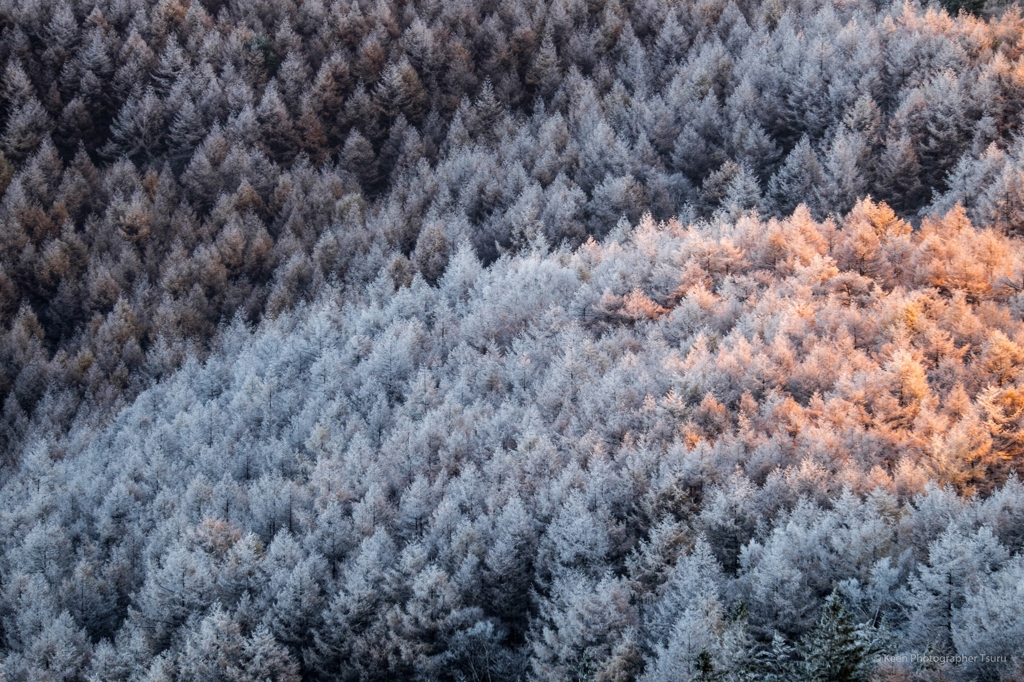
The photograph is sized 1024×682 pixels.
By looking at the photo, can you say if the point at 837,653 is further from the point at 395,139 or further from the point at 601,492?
the point at 395,139

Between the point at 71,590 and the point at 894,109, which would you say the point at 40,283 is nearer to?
the point at 71,590

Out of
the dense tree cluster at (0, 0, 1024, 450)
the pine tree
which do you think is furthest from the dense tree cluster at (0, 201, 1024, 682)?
the dense tree cluster at (0, 0, 1024, 450)

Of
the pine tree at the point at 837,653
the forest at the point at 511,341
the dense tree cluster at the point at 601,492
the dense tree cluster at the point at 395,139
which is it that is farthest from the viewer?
the dense tree cluster at the point at 395,139

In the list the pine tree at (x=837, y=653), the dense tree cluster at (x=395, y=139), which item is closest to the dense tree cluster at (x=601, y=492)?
the pine tree at (x=837, y=653)

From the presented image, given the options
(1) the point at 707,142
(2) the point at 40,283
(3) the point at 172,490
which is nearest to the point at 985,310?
(1) the point at 707,142

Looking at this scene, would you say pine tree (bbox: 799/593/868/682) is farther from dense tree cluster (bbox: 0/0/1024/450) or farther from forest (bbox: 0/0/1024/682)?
dense tree cluster (bbox: 0/0/1024/450)

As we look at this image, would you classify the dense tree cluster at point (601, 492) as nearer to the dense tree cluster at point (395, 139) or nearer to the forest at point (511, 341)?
the forest at point (511, 341)

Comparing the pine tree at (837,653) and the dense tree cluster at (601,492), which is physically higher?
the pine tree at (837,653)

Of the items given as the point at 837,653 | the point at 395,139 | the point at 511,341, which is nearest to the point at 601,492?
the point at 837,653
